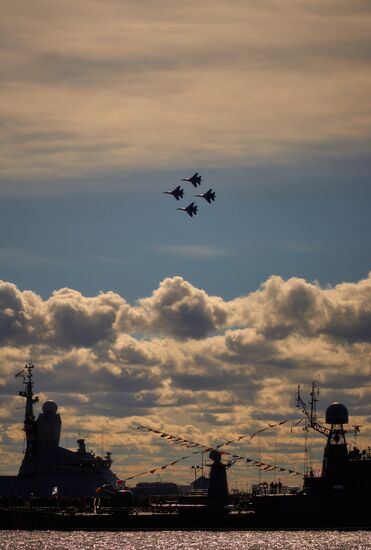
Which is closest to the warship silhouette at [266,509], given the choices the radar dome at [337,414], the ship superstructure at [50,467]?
the radar dome at [337,414]

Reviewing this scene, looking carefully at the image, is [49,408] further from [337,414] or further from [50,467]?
[337,414]

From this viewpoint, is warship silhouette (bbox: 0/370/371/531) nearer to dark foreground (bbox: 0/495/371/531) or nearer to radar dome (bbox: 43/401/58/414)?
dark foreground (bbox: 0/495/371/531)

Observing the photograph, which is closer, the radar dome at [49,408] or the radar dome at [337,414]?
the radar dome at [337,414]

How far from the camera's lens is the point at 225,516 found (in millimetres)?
120375

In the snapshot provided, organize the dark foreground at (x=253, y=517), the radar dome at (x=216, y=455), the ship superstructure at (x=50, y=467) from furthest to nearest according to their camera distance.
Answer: the ship superstructure at (x=50, y=467) → the radar dome at (x=216, y=455) → the dark foreground at (x=253, y=517)

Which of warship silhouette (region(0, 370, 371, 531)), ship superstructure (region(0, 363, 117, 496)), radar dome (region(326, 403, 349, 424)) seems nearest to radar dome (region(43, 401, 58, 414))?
ship superstructure (region(0, 363, 117, 496))

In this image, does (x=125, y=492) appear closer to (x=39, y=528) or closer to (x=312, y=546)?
(x=39, y=528)

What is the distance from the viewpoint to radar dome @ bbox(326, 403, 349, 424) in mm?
120312

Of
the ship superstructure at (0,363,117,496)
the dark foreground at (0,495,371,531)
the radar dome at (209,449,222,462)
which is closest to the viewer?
the dark foreground at (0,495,371,531)

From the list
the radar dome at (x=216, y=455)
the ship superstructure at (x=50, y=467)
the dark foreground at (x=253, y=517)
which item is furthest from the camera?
the ship superstructure at (x=50, y=467)

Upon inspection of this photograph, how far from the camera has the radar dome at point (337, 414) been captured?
120312 millimetres

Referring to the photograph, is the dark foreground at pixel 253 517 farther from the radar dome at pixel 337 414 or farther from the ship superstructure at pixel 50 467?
the ship superstructure at pixel 50 467

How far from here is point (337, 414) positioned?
12038 cm

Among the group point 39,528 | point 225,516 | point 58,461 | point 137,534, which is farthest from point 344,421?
point 58,461
